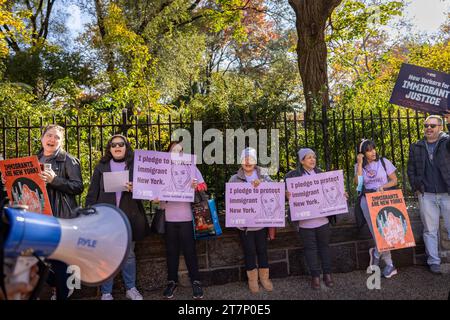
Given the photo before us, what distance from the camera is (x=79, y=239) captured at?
1990 mm

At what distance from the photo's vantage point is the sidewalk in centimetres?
410

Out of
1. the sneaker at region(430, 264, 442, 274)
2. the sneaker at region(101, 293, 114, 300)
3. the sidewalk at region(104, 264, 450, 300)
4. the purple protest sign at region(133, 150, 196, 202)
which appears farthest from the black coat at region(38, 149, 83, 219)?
the sneaker at region(430, 264, 442, 274)

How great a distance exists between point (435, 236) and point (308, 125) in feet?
7.40

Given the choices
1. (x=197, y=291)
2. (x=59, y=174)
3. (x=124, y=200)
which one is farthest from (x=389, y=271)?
(x=59, y=174)

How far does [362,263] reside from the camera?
4953 mm

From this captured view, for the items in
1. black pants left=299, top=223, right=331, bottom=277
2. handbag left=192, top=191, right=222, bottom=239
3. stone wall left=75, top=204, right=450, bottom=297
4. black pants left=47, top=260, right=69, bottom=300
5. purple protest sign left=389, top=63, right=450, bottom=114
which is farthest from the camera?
purple protest sign left=389, top=63, right=450, bottom=114

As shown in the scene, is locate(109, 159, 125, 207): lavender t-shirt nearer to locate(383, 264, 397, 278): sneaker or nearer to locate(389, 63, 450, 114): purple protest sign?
locate(383, 264, 397, 278): sneaker

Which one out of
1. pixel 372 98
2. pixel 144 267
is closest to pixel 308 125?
pixel 144 267

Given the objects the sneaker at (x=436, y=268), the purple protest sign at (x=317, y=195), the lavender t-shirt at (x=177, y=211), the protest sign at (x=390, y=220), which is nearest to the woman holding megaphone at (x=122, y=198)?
the lavender t-shirt at (x=177, y=211)

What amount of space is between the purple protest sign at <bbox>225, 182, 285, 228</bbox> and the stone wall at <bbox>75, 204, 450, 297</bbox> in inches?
16.1

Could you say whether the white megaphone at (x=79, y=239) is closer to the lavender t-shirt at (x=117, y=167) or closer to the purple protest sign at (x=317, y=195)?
the lavender t-shirt at (x=117, y=167)

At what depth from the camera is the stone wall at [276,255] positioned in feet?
15.2

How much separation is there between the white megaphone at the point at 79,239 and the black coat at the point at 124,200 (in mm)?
1942
